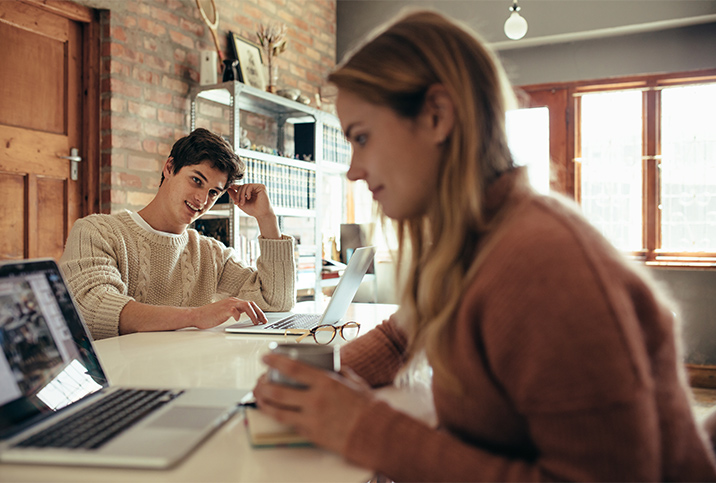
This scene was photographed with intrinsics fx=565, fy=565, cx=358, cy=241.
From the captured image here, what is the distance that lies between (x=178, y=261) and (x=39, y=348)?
1.20m

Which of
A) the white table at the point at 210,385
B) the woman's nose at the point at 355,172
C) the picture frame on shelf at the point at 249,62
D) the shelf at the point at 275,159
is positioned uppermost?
the picture frame on shelf at the point at 249,62

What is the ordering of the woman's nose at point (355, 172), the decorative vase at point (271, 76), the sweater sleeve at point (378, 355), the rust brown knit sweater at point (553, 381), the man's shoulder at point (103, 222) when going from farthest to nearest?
the decorative vase at point (271, 76)
the man's shoulder at point (103, 222)
the sweater sleeve at point (378, 355)
the woman's nose at point (355, 172)
the rust brown knit sweater at point (553, 381)

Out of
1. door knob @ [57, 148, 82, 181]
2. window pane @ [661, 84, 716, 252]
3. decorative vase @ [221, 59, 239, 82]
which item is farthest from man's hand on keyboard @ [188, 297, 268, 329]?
window pane @ [661, 84, 716, 252]

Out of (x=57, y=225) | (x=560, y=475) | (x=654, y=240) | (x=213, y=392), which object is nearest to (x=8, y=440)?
(x=213, y=392)

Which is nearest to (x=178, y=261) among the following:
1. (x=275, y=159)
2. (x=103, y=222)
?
(x=103, y=222)

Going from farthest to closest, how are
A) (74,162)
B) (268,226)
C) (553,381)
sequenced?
(74,162) → (268,226) → (553,381)

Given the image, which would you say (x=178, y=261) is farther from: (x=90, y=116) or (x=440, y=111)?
(x=440, y=111)

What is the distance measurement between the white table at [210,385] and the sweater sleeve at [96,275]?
0.10 metres

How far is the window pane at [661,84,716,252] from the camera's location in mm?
3988

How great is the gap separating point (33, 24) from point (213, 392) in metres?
2.49

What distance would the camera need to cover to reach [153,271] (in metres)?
1.87

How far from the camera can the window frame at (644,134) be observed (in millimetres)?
4012

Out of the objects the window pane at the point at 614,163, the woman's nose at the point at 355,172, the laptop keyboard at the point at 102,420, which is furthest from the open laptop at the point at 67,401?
the window pane at the point at 614,163

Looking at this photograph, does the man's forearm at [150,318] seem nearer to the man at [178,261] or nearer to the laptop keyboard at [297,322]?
the man at [178,261]
